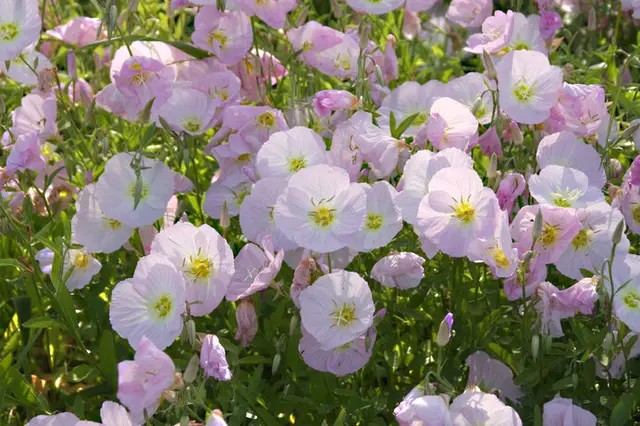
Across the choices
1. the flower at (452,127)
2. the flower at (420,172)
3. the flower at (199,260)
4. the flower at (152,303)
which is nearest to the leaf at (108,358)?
the flower at (152,303)

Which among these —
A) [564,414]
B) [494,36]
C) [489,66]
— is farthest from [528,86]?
[564,414]

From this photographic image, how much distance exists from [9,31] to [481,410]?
53.9 inches

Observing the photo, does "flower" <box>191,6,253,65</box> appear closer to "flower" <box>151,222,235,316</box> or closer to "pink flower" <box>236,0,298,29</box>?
"pink flower" <box>236,0,298,29</box>

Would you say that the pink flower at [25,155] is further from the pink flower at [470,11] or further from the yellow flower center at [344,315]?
the pink flower at [470,11]

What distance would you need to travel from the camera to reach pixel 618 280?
162cm

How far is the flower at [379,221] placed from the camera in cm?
169

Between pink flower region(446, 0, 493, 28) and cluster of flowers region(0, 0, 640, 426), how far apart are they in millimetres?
202

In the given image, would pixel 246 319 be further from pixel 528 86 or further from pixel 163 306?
pixel 528 86

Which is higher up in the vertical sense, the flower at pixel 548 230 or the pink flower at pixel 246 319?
the flower at pixel 548 230

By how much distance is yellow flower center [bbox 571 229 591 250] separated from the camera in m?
1.69

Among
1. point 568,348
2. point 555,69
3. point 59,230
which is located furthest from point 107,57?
point 568,348

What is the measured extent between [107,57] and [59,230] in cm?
71

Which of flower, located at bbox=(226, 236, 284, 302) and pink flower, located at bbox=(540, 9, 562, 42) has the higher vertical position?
pink flower, located at bbox=(540, 9, 562, 42)

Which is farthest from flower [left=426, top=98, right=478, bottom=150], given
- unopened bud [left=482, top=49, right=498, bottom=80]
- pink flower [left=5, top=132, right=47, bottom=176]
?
pink flower [left=5, top=132, right=47, bottom=176]
